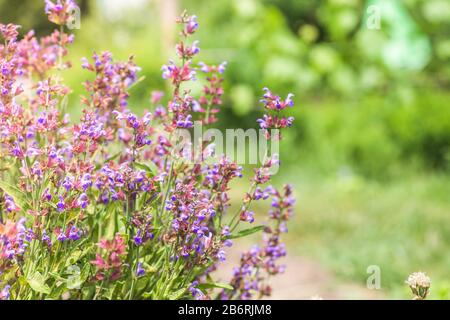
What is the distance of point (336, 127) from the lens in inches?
359

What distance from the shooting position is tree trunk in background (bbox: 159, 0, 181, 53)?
31.1 ft

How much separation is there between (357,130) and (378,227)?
9.71 feet

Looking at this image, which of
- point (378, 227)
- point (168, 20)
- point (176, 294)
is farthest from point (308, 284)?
point (168, 20)

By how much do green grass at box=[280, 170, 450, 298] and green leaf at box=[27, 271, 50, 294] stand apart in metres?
2.42

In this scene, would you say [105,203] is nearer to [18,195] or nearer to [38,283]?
[18,195]

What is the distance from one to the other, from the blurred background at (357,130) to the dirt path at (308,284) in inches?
0.5

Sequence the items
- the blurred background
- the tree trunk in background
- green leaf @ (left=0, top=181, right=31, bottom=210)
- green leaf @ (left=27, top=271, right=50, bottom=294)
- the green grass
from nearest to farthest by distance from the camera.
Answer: green leaf @ (left=27, top=271, right=50, bottom=294) → green leaf @ (left=0, top=181, right=31, bottom=210) → the green grass → the blurred background → the tree trunk in background

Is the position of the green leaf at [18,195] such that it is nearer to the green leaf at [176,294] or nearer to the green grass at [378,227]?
the green leaf at [176,294]

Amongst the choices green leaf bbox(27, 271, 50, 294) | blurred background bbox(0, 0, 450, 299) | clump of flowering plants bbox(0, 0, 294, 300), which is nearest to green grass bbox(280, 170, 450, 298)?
blurred background bbox(0, 0, 450, 299)

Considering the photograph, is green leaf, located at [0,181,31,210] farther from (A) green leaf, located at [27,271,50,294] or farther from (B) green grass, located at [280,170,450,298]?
(B) green grass, located at [280,170,450,298]

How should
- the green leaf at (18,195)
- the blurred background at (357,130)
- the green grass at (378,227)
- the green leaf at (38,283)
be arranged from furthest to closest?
the blurred background at (357,130) < the green grass at (378,227) < the green leaf at (18,195) < the green leaf at (38,283)

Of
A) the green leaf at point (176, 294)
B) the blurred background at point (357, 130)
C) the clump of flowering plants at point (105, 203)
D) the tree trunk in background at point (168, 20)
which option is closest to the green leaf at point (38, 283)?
the clump of flowering plants at point (105, 203)

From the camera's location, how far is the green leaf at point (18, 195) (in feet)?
7.16
